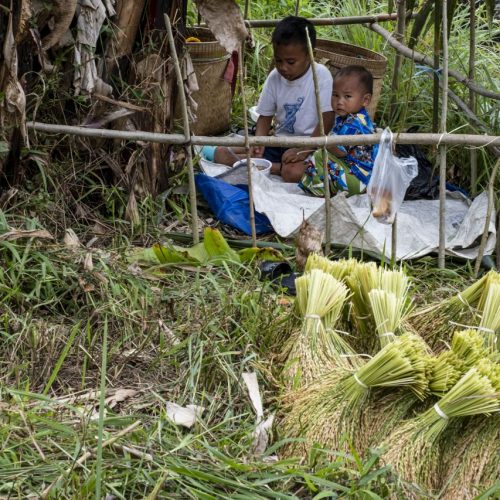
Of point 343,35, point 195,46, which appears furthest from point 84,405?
point 343,35

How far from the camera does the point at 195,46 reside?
487 cm

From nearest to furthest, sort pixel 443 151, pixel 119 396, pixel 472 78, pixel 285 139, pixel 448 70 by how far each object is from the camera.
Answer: pixel 119 396 → pixel 443 151 → pixel 285 139 → pixel 448 70 → pixel 472 78

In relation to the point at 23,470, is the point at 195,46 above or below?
above

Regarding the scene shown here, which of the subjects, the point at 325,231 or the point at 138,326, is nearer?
the point at 138,326

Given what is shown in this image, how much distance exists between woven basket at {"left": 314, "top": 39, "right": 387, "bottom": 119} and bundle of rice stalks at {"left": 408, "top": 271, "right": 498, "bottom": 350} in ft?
8.19

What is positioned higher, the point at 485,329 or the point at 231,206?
the point at 485,329

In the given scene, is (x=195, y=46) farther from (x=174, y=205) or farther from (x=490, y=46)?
(x=490, y=46)

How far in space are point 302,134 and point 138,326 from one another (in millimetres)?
2224

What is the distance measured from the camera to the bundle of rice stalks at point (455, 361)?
2.46 meters

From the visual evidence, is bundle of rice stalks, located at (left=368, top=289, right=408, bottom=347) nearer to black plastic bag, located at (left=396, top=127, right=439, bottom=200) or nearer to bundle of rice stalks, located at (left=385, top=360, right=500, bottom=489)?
bundle of rice stalks, located at (left=385, top=360, right=500, bottom=489)

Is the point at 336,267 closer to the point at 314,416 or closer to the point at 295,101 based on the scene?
the point at 314,416

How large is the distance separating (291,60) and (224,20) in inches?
41.6

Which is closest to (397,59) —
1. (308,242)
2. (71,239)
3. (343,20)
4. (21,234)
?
(343,20)

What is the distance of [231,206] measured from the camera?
4.38 metres
